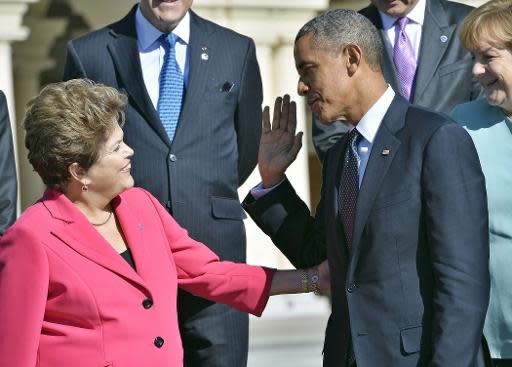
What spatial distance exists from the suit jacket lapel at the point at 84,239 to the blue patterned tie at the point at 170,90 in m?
1.01

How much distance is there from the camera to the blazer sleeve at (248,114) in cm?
529

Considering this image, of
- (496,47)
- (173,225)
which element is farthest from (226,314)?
(496,47)

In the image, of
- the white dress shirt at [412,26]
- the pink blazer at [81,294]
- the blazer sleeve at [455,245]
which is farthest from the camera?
the white dress shirt at [412,26]

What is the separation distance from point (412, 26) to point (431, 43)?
0.13 metres

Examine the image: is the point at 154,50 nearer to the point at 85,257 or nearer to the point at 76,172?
the point at 76,172

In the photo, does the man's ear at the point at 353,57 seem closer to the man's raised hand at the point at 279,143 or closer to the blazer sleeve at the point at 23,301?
the man's raised hand at the point at 279,143

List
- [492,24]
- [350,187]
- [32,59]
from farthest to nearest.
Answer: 1. [32,59]
2. [492,24]
3. [350,187]

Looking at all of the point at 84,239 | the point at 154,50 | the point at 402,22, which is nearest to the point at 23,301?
the point at 84,239

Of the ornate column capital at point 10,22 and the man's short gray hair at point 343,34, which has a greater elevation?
the man's short gray hair at point 343,34

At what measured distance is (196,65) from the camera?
518cm

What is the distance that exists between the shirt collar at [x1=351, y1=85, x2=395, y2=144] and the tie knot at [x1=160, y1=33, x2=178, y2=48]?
4.68 feet

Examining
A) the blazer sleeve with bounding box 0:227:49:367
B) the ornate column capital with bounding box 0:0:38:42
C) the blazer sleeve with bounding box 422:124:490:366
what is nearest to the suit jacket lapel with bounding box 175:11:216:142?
the blazer sleeve with bounding box 0:227:49:367

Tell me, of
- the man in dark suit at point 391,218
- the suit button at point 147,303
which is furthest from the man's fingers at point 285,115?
the suit button at point 147,303

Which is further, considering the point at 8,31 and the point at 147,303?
the point at 8,31
